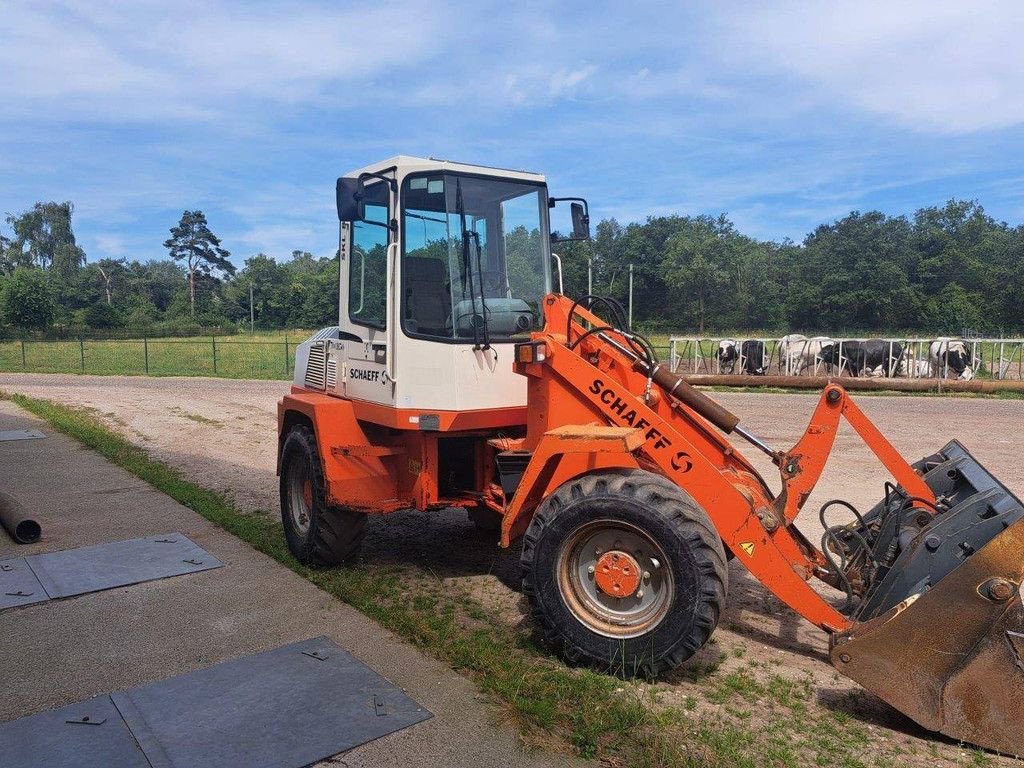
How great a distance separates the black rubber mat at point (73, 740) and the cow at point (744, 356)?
2424cm

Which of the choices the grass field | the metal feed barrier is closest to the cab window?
the metal feed barrier

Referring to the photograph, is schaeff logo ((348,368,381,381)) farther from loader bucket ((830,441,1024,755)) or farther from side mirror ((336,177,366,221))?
loader bucket ((830,441,1024,755))

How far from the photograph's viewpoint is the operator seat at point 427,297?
535cm

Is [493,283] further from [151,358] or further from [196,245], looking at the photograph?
[196,245]

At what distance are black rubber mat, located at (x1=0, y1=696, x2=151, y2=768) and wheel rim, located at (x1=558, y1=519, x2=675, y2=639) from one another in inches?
86.0

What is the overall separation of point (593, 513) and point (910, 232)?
67.6 m

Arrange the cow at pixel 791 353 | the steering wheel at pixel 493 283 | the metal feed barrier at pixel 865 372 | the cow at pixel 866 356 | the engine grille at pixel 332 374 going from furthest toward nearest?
the cow at pixel 791 353 → the cow at pixel 866 356 → the metal feed barrier at pixel 865 372 → the engine grille at pixel 332 374 → the steering wheel at pixel 493 283

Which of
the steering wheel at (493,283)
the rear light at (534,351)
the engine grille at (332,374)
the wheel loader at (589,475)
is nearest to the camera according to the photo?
the wheel loader at (589,475)

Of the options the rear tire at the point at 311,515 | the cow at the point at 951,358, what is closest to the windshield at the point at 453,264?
the rear tire at the point at 311,515

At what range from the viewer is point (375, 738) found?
368 centimetres

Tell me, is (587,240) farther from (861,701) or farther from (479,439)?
(861,701)

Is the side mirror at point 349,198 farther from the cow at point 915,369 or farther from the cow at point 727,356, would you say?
the cow at point 727,356

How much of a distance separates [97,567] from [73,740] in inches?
114

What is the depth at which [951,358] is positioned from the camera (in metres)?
23.5
